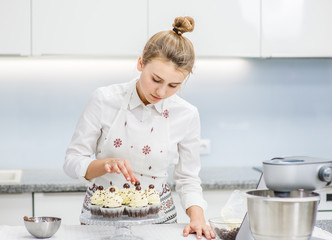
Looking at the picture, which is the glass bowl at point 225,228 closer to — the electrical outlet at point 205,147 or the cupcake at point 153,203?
the cupcake at point 153,203

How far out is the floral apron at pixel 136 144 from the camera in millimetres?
1807

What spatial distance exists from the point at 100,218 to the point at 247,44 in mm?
1632

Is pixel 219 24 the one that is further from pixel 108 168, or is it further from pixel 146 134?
pixel 108 168

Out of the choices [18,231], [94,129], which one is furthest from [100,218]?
[94,129]

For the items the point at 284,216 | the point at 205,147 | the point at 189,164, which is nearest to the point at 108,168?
the point at 189,164

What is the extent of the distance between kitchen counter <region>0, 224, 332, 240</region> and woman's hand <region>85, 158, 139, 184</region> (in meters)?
0.17

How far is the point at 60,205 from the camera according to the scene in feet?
8.12

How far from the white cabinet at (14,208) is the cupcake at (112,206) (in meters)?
1.03

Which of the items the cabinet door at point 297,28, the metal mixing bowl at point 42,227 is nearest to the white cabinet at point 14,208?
the metal mixing bowl at point 42,227

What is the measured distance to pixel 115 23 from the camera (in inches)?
106

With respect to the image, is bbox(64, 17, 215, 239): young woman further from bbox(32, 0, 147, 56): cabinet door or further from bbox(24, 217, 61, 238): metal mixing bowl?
bbox(32, 0, 147, 56): cabinet door

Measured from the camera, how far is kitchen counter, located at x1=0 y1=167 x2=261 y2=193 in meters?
2.43

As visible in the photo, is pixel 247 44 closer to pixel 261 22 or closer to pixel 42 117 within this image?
pixel 261 22

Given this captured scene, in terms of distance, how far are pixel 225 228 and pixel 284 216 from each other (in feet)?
1.19
